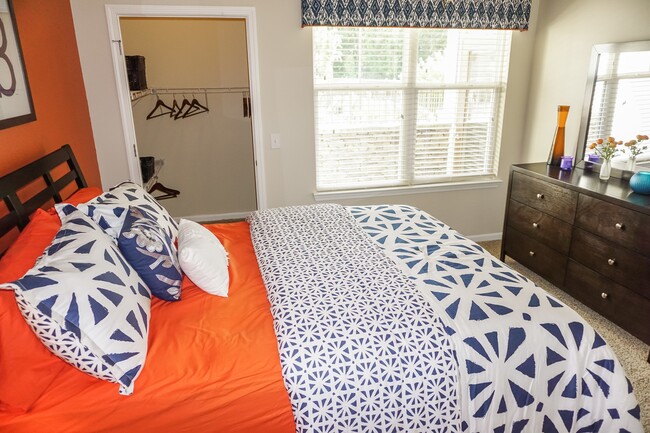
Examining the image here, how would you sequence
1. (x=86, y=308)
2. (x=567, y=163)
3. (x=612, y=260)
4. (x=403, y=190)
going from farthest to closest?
(x=403, y=190), (x=567, y=163), (x=612, y=260), (x=86, y=308)

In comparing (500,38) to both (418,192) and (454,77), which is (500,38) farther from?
(418,192)

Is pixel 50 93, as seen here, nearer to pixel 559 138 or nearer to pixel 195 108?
pixel 195 108

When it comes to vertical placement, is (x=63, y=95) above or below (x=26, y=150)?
above

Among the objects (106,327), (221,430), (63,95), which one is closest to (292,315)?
(221,430)

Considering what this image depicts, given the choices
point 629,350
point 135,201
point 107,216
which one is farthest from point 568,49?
point 107,216

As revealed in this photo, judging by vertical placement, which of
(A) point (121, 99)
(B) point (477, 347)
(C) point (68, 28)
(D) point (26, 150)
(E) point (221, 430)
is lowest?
(E) point (221, 430)

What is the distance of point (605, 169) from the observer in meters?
2.89

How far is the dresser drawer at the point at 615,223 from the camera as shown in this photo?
2.39 metres

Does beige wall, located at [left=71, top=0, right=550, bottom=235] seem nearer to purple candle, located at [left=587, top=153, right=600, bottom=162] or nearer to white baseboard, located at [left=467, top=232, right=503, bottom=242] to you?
white baseboard, located at [left=467, top=232, right=503, bottom=242]

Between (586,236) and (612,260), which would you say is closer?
(612,260)

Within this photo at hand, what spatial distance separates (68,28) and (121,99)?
54cm

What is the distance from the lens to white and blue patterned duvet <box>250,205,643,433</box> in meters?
1.41

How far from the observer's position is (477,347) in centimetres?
150

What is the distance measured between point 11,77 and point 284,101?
1.86m
